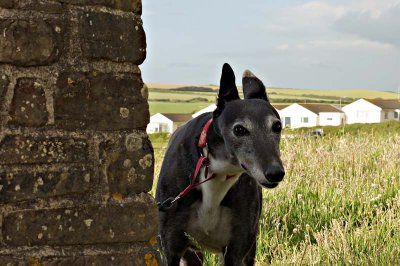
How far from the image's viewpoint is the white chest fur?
18.7 feet

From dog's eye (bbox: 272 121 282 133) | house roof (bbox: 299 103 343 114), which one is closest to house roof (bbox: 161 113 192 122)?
house roof (bbox: 299 103 343 114)

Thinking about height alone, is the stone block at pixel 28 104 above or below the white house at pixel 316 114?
above

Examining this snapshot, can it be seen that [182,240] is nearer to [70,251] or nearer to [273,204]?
[70,251]

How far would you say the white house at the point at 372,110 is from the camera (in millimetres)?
85250

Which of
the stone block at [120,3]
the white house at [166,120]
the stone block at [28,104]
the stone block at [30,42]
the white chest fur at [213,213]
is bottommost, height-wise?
the white house at [166,120]

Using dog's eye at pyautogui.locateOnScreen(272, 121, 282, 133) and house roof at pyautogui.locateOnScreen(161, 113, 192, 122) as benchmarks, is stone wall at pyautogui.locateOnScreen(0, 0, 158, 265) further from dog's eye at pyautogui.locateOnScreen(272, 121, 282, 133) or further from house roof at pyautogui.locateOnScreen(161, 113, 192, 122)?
house roof at pyautogui.locateOnScreen(161, 113, 192, 122)

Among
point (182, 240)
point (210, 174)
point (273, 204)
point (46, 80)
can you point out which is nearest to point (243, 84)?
point (210, 174)

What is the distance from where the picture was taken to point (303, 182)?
10.1 m

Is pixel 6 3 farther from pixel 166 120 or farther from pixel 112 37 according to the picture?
pixel 166 120

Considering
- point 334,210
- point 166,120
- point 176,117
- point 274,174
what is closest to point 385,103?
point 176,117

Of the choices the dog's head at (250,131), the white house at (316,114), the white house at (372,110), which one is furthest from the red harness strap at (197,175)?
the white house at (372,110)

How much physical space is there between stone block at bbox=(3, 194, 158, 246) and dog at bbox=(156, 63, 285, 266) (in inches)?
47.2

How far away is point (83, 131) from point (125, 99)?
0.96 feet

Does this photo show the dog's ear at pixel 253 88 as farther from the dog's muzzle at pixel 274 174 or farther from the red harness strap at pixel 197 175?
the dog's muzzle at pixel 274 174
